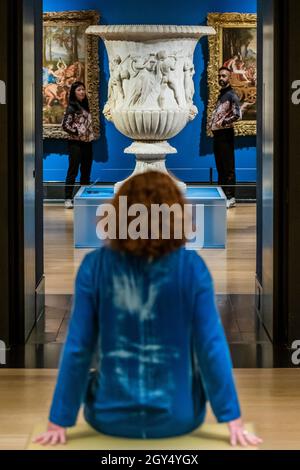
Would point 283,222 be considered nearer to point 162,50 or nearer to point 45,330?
point 45,330

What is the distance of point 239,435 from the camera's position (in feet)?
11.6

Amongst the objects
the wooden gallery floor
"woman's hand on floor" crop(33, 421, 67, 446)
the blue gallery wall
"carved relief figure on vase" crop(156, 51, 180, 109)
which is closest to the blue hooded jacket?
"woman's hand on floor" crop(33, 421, 67, 446)

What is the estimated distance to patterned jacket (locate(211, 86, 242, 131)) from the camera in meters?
15.8

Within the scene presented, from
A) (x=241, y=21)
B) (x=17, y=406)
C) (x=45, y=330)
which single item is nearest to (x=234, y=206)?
(x=241, y=21)

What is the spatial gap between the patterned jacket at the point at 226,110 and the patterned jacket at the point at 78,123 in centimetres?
187

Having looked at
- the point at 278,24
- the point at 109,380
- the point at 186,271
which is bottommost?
the point at 109,380

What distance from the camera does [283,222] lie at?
736 cm

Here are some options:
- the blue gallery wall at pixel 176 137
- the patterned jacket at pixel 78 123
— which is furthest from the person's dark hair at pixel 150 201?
the blue gallery wall at pixel 176 137

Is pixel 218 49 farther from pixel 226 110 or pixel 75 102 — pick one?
pixel 75 102

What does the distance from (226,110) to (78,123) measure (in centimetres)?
219

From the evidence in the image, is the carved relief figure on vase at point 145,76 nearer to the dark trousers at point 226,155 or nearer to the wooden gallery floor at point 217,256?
the wooden gallery floor at point 217,256

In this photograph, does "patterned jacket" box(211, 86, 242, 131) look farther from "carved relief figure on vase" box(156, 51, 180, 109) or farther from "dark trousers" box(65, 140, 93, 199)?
"carved relief figure on vase" box(156, 51, 180, 109)

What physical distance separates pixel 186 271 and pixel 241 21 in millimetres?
14685

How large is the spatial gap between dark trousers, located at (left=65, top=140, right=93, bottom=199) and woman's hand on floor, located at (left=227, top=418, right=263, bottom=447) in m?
12.8
